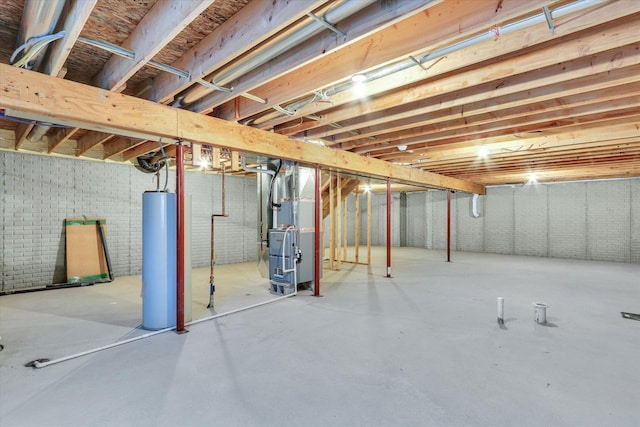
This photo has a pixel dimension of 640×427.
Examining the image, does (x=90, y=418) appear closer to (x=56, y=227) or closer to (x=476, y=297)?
(x=476, y=297)

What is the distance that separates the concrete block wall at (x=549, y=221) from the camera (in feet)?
28.0

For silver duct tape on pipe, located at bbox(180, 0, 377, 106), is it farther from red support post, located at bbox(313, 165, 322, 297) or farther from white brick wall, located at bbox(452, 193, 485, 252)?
white brick wall, located at bbox(452, 193, 485, 252)

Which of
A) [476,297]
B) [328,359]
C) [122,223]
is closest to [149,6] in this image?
[328,359]

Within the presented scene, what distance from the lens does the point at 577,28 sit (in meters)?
1.91

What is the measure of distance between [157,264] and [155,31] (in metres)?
2.19

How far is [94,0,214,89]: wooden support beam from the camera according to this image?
177 centimetres

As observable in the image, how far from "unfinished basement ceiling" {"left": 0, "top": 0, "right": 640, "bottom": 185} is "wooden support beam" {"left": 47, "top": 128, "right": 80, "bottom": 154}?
0.19 feet

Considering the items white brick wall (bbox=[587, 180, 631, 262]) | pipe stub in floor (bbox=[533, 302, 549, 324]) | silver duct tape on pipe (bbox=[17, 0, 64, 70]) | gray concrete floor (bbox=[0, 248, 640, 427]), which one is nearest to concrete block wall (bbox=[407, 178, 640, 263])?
white brick wall (bbox=[587, 180, 631, 262])

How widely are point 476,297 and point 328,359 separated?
2.99m

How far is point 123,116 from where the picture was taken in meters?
2.87

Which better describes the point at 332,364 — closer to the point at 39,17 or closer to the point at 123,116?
the point at 123,116

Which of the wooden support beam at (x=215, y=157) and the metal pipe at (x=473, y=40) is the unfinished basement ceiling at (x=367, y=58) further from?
the wooden support beam at (x=215, y=157)

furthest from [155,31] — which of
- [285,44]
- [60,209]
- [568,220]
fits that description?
[568,220]

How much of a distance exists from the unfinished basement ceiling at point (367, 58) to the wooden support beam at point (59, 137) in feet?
0.19
